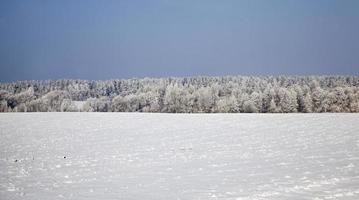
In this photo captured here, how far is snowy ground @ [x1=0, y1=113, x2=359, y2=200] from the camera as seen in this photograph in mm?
12711

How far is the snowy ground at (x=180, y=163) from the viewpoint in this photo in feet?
41.7

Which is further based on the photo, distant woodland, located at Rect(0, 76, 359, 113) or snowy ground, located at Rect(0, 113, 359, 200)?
distant woodland, located at Rect(0, 76, 359, 113)

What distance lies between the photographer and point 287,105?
84625 mm

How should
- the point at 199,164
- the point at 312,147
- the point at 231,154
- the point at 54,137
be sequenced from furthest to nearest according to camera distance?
the point at 54,137 < the point at 312,147 < the point at 231,154 < the point at 199,164

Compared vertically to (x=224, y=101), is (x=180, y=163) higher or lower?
lower

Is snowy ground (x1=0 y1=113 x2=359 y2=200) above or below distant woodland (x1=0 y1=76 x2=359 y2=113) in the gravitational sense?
below

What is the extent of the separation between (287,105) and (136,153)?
67.5m

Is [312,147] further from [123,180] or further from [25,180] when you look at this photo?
[25,180]

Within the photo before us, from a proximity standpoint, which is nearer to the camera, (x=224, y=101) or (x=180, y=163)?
(x=180, y=163)

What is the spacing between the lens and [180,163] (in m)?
17.7

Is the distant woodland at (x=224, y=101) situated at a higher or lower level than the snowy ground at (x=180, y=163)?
higher

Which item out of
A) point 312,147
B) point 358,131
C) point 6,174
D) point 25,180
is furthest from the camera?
point 358,131

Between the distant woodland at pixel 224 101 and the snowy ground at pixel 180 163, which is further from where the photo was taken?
the distant woodland at pixel 224 101

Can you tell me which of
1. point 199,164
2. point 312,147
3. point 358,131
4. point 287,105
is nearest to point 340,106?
point 287,105
